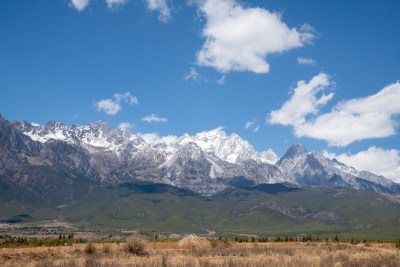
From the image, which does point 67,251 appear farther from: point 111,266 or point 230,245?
point 230,245

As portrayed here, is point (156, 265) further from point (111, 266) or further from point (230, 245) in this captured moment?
point (230, 245)

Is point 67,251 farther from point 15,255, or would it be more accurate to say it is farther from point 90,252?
point 15,255

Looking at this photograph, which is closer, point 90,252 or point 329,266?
point 329,266

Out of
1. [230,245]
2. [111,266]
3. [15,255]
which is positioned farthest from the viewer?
[230,245]

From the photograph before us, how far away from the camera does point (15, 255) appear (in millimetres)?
44688

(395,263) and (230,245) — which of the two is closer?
(395,263)

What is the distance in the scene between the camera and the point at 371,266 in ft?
92.4

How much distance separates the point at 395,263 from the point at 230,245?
42195mm

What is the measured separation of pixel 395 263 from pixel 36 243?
57859 millimetres

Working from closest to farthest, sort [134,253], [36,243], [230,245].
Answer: [134,253] → [36,243] → [230,245]

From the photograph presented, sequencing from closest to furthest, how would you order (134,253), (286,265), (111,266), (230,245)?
(286,265) → (111,266) → (134,253) → (230,245)

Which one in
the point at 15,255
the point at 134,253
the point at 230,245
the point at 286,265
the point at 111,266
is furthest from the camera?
the point at 230,245

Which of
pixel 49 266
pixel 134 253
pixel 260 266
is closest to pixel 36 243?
pixel 134 253

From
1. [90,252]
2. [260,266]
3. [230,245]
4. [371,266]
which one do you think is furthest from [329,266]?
[230,245]
